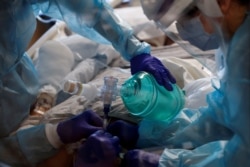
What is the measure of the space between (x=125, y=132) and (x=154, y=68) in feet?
0.65

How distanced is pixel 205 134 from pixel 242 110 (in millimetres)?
273

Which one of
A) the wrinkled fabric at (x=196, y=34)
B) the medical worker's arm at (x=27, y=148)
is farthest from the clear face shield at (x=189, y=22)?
the medical worker's arm at (x=27, y=148)

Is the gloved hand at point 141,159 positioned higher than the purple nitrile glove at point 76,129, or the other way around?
the gloved hand at point 141,159

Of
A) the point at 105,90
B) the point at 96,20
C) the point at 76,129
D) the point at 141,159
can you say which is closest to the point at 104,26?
the point at 96,20

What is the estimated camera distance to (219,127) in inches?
39.9

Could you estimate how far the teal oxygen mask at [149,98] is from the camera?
1.04 m

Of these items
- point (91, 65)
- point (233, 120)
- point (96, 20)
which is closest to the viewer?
point (233, 120)

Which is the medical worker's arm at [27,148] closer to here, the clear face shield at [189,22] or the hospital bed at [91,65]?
the hospital bed at [91,65]

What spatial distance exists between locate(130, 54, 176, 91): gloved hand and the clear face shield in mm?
152

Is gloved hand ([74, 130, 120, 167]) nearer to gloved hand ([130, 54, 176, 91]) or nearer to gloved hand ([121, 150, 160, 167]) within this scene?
gloved hand ([121, 150, 160, 167])

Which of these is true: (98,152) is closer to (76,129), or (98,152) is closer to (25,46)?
(76,129)

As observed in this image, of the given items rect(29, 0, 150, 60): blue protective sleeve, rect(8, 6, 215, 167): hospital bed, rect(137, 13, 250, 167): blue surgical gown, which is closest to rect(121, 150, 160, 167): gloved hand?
rect(137, 13, 250, 167): blue surgical gown

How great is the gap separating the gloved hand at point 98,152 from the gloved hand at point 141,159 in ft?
0.11

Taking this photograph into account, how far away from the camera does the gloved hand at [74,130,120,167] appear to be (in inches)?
37.3
